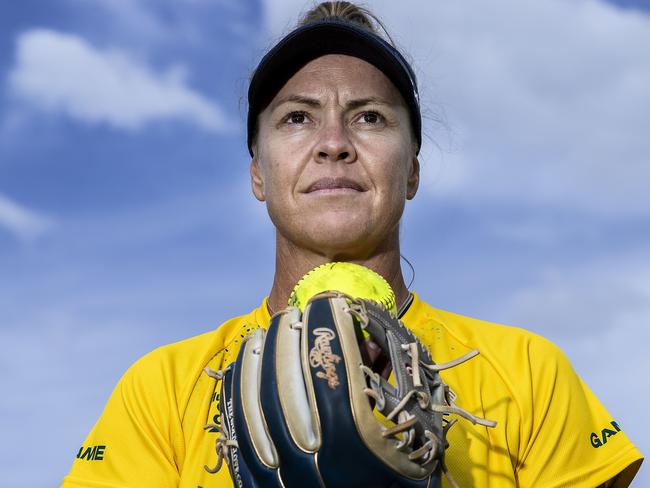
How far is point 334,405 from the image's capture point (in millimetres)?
3246

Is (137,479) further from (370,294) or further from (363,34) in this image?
(363,34)

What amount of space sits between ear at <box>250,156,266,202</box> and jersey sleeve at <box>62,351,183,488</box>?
1.05 metres

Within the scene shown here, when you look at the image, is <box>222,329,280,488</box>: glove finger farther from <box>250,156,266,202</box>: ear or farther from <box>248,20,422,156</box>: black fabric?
<box>248,20,422,156</box>: black fabric

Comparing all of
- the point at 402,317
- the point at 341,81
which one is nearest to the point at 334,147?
the point at 341,81

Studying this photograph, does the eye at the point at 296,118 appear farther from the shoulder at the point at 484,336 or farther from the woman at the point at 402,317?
the shoulder at the point at 484,336

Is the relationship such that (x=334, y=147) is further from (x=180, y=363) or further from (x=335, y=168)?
(x=180, y=363)

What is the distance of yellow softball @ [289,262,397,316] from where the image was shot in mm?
3875

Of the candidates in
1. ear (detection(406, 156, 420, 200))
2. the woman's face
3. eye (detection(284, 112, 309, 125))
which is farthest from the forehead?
ear (detection(406, 156, 420, 200))

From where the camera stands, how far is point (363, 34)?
4773 millimetres

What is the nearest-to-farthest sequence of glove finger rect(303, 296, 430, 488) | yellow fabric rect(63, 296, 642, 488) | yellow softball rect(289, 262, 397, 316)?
glove finger rect(303, 296, 430, 488) < yellow softball rect(289, 262, 397, 316) < yellow fabric rect(63, 296, 642, 488)

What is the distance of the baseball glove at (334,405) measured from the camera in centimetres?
324

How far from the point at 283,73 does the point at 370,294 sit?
1.54m

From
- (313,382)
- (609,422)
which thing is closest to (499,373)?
(609,422)

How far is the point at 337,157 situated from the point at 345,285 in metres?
0.85
